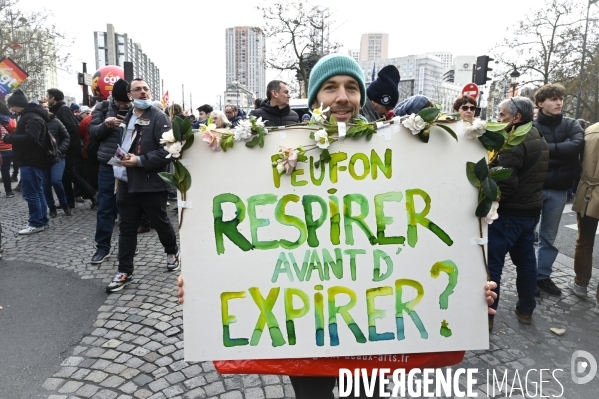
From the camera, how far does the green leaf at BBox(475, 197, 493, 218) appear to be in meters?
1.49

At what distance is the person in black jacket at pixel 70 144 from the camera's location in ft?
23.4

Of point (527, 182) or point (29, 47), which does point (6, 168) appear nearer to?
point (527, 182)

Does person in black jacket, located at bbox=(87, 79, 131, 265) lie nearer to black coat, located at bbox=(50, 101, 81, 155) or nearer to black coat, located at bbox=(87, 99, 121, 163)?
black coat, located at bbox=(87, 99, 121, 163)

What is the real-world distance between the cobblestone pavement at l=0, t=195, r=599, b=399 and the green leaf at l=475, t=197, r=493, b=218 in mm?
1699

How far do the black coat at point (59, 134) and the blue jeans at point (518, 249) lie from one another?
21.5 ft

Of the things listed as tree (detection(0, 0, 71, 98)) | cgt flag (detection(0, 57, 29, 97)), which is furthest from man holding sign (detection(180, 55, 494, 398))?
tree (detection(0, 0, 71, 98))

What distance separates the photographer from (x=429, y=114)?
4.83 ft

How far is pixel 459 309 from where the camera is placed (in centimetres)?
155

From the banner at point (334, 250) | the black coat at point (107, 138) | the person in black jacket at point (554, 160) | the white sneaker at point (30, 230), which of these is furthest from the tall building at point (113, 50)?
the banner at point (334, 250)

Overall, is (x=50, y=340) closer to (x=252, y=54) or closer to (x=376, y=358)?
(x=376, y=358)

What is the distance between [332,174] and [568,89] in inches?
1235

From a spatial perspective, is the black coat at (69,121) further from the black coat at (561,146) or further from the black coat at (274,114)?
the black coat at (561,146)

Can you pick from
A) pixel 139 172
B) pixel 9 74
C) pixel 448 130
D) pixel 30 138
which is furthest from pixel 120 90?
pixel 9 74

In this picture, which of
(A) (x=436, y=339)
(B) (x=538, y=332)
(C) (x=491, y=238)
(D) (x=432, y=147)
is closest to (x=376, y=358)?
(A) (x=436, y=339)
